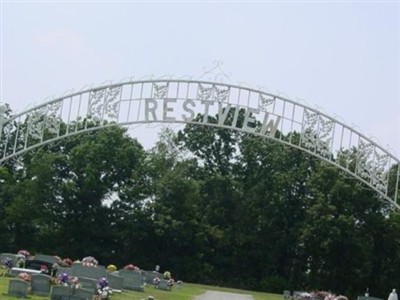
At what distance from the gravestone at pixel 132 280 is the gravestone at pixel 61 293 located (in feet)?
24.5

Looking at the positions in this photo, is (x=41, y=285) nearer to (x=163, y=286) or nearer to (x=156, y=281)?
(x=163, y=286)

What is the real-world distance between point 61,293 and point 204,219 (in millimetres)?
27129

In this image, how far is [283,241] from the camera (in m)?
47.2

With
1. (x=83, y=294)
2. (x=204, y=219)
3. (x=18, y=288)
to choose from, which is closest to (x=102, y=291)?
(x=83, y=294)

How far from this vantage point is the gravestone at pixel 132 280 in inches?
1132

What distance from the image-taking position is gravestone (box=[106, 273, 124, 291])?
26453 millimetres

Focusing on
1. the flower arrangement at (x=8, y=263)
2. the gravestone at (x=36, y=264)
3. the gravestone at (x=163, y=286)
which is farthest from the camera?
the gravestone at (x=163, y=286)

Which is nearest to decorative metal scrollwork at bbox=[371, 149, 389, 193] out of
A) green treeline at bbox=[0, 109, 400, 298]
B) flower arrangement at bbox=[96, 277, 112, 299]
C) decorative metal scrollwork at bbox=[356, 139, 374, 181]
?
decorative metal scrollwork at bbox=[356, 139, 374, 181]

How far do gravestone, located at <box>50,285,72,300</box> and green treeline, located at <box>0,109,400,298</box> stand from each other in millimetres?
24031

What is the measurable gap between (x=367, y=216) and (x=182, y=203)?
10033 mm

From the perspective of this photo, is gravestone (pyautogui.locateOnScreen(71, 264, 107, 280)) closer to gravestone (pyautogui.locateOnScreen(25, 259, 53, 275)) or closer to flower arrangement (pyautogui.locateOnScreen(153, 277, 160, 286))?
gravestone (pyautogui.locateOnScreen(25, 259, 53, 275))

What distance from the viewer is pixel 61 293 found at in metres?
21.1

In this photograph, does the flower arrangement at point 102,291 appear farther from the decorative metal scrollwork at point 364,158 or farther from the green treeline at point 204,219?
the green treeline at point 204,219

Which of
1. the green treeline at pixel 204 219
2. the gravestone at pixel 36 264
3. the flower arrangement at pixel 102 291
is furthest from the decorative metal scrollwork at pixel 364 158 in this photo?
the green treeline at pixel 204 219
